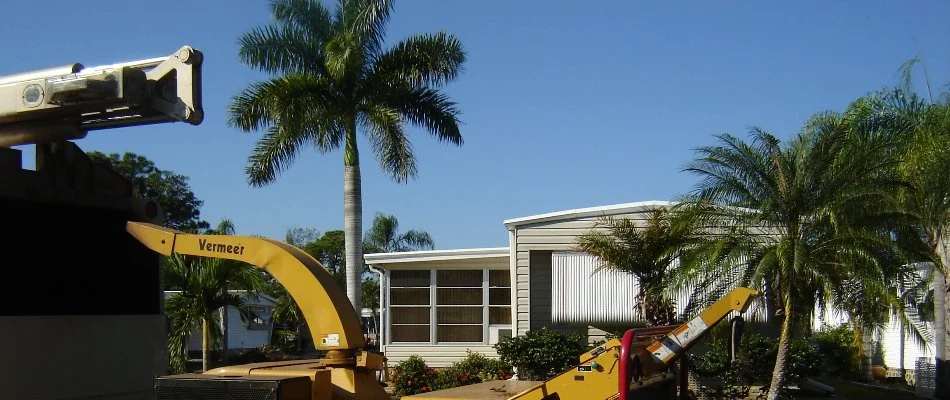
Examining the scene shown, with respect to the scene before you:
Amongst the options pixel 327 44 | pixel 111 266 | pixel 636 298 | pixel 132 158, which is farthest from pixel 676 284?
pixel 132 158

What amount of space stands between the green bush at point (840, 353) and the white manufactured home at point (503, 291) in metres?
3.68

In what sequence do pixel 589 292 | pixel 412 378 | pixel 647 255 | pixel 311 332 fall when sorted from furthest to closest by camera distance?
pixel 589 292 → pixel 412 378 → pixel 647 255 → pixel 311 332

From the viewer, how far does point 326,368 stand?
761cm

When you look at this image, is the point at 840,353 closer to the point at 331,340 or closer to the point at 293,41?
the point at 293,41

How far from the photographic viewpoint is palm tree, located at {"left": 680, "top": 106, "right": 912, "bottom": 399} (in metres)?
15.1

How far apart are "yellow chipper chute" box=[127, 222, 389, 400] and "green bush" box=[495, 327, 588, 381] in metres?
11.8

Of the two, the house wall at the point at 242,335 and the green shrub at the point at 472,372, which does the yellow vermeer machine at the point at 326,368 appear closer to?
the green shrub at the point at 472,372

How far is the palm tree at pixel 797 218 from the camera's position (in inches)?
595

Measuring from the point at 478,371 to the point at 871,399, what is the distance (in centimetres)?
859

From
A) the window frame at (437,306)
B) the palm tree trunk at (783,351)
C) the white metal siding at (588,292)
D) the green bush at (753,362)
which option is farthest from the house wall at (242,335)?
the palm tree trunk at (783,351)

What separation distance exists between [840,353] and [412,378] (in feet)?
45.0

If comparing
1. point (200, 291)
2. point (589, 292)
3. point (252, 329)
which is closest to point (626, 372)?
point (200, 291)

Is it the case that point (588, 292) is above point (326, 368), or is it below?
below

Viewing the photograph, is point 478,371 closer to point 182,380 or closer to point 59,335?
point 182,380
